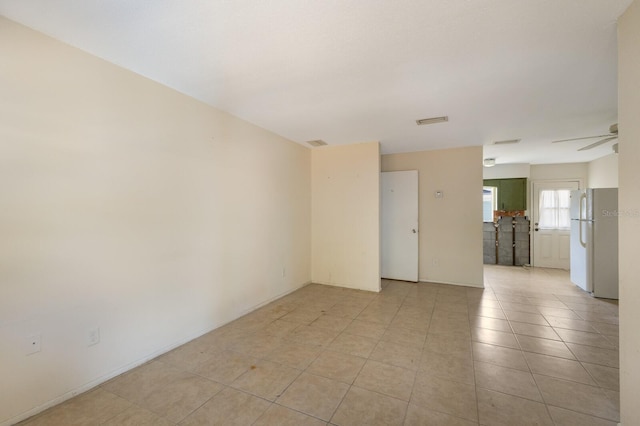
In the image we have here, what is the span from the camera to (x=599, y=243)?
4.11 meters

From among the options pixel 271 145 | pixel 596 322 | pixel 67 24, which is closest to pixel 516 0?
pixel 67 24

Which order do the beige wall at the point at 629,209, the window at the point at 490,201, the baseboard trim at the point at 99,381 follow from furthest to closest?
1. the window at the point at 490,201
2. the baseboard trim at the point at 99,381
3. the beige wall at the point at 629,209

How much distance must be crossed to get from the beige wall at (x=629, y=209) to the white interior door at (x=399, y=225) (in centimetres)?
337

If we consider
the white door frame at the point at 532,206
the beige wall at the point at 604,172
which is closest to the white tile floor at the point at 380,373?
the white door frame at the point at 532,206

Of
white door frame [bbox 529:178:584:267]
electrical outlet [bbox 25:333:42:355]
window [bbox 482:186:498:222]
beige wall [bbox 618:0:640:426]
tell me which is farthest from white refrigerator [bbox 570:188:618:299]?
electrical outlet [bbox 25:333:42:355]

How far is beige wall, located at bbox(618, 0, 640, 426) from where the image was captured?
1377 mm

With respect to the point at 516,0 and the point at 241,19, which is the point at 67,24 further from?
the point at 516,0

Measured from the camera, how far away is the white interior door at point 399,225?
489 centimetres

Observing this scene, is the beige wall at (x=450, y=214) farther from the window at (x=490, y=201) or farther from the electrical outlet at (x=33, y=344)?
the electrical outlet at (x=33, y=344)

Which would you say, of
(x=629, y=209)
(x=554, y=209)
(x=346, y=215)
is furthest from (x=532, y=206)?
(x=629, y=209)

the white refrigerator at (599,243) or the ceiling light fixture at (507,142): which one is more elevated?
the ceiling light fixture at (507,142)

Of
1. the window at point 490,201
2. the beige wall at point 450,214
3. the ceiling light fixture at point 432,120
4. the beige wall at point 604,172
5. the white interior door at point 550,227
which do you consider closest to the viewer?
the ceiling light fixture at point 432,120

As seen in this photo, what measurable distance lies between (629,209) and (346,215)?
11.1ft

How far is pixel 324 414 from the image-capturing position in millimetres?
1704
